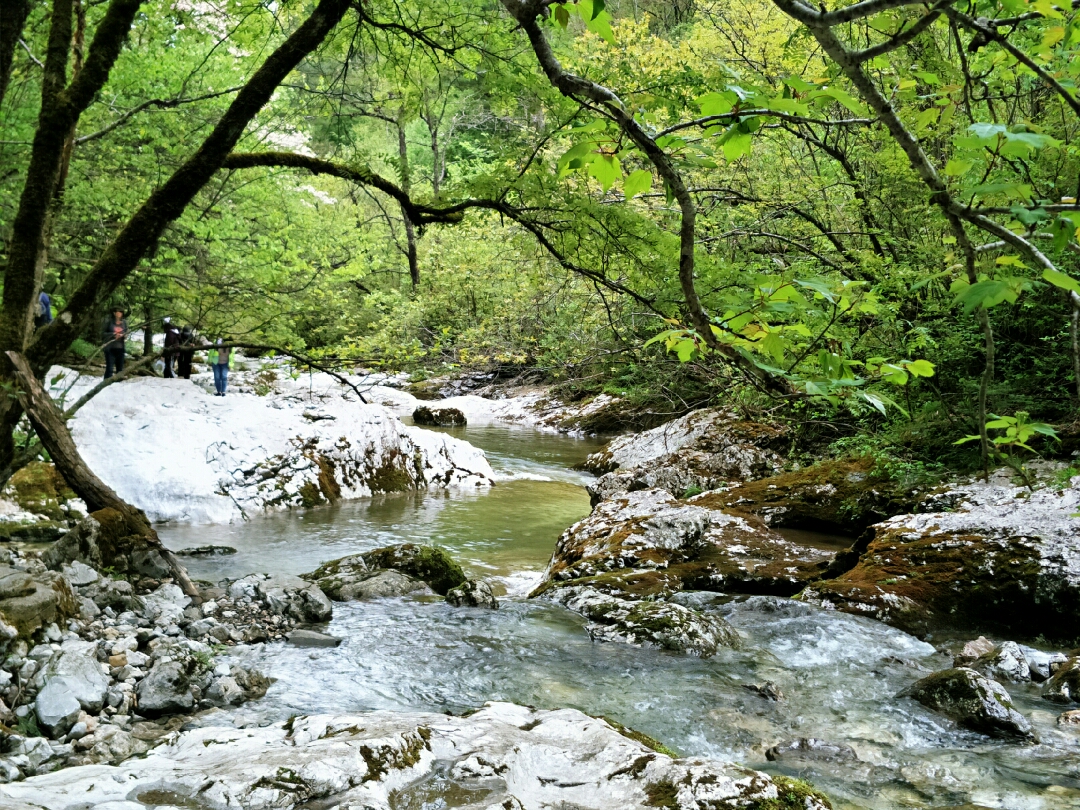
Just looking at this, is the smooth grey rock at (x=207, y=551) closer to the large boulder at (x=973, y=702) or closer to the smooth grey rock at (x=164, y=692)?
the smooth grey rock at (x=164, y=692)

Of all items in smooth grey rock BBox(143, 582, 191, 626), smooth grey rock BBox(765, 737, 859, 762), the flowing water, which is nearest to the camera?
the flowing water

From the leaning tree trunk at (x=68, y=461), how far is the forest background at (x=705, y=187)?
685 millimetres

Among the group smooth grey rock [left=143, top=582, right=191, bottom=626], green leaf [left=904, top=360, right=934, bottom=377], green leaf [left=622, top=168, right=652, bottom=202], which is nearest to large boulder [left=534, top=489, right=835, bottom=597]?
smooth grey rock [left=143, top=582, right=191, bottom=626]

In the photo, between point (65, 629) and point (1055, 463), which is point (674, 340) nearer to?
point (65, 629)

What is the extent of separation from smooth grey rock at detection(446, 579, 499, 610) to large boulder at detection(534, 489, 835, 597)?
0.67 metres

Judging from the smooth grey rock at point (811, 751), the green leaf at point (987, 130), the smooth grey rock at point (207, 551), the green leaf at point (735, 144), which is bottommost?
the smooth grey rock at point (811, 751)

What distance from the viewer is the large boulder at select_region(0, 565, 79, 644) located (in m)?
4.23

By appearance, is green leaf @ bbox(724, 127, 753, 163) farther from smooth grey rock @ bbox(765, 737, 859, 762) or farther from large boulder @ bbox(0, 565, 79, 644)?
large boulder @ bbox(0, 565, 79, 644)

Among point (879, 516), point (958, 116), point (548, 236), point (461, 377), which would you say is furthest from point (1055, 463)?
point (461, 377)

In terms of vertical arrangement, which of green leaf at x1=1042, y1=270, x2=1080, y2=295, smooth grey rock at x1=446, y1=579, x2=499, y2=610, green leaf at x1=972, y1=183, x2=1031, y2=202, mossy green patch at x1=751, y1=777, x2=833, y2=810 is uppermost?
green leaf at x1=972, y1=183, x2=1031, y2=202

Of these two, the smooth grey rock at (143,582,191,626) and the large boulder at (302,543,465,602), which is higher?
the smooth grey rock at (143,582,191,626)

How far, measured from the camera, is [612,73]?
4.97 m

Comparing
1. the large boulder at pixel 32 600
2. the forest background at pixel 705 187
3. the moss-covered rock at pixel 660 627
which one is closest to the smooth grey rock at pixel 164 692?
the large boulder at pixel 32 600

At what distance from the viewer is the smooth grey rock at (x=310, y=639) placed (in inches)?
224
